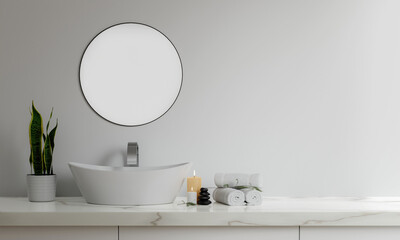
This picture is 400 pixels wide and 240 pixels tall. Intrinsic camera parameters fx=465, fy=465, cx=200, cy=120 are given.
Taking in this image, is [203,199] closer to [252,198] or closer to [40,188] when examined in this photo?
[252,198]

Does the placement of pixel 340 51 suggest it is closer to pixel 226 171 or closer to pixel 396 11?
pixel 396 11

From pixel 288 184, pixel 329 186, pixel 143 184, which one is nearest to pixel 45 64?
pixel 143 184

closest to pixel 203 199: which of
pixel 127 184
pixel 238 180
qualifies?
pixel 238 180

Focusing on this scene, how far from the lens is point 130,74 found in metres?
2.35

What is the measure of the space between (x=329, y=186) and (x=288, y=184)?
21 centimetres

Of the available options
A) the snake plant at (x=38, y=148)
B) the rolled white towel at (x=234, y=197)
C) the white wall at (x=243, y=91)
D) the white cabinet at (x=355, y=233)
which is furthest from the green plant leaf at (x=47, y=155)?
the white cabinet at (x=355, y=233)

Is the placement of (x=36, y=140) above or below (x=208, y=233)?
above

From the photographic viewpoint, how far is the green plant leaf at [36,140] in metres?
2.12

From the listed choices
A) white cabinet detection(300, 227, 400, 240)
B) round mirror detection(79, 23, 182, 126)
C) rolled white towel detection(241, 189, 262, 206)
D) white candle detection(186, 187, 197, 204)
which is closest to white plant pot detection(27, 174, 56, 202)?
round mirror detection(79, 23, 182, 126)

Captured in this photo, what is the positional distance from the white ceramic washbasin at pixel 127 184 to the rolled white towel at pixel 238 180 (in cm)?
24

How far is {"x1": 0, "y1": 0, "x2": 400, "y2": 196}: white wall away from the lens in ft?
7.66

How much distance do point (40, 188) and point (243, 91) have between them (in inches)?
42.6

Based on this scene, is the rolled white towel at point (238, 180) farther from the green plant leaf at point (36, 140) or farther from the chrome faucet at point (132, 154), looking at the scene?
the green plant leaf at point (36, 140)

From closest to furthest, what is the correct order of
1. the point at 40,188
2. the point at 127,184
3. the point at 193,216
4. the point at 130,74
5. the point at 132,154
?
the point at 193,216, the point at 127,184, the point at 40,188, the point at 132,154, the point at 130,74
